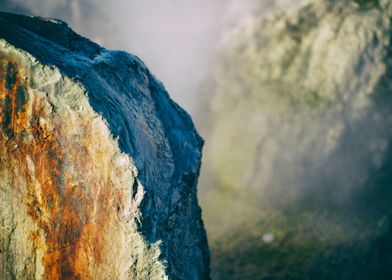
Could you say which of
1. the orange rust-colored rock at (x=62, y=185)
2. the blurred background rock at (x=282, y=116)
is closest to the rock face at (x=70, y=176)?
the orange rust-colored rock at (x=62, y=185)

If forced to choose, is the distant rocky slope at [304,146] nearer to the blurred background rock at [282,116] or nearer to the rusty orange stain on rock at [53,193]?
the blurred background rock at [282,116]

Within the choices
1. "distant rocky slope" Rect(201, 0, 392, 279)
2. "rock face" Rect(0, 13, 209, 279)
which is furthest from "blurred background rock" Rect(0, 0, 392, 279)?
"rock face" Rect(0, 13, 209, 279)

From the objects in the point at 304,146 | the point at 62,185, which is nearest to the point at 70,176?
the point at 62,185

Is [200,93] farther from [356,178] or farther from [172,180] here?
[172,180]

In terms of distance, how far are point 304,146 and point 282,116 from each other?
2.55 ft

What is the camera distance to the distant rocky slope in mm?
6098

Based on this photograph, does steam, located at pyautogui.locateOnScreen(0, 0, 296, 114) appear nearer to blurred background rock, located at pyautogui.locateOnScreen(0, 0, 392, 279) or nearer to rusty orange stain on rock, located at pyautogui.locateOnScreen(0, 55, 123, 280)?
blurred background rock, located at pyautogui.locateOnScreen(0, 0, 392, 279)

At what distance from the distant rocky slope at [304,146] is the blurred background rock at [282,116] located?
0.07 feet

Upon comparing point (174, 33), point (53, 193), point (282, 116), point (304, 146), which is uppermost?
point (174, 33)

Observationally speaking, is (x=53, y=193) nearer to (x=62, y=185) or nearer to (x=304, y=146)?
(x=62, y=185)

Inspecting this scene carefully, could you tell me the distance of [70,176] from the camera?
8.61 feet

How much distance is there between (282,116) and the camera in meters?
7.50

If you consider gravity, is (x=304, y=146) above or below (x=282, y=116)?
below

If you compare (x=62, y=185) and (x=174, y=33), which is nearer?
(x=62, y=185)
